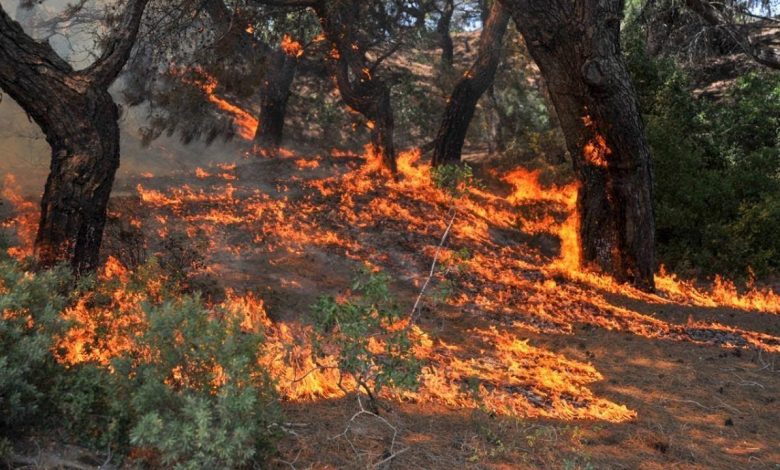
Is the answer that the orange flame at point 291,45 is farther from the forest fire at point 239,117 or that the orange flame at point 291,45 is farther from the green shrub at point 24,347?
the green shrub at point 24,347

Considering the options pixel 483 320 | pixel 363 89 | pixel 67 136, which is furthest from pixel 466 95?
pixel 67 136

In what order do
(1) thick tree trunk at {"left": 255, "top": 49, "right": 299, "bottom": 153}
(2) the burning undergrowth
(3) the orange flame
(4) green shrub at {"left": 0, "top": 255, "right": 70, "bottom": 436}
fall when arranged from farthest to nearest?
(1) thick tree trunk at {"left": 255, "top": 49, "right": 299, "bottom": 153} < (3) the orange flame < (2) the burning undergrowth < (4) green shrub at {"left": 0, "top": 255, "right": 70, "bottom": 436}

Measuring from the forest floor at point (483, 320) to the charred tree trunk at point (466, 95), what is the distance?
1.03 m

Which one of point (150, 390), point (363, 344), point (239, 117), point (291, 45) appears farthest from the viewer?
point (239, 117)

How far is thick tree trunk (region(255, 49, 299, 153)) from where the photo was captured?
16.4 meters

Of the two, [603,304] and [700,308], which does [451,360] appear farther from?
[700,308]

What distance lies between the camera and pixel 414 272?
9953 millimetres

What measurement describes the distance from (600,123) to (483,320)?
3444 mm

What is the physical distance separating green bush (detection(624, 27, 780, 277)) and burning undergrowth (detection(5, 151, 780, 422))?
93 cm

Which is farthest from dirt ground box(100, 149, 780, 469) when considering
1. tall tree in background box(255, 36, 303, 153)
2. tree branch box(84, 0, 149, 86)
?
tree branch box(84, 0, 149, 86)

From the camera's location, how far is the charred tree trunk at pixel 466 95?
47.8ft

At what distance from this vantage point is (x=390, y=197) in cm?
1255

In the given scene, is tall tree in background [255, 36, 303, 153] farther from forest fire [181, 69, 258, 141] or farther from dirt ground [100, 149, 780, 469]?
dirt ground [100, 149, 780, 469]

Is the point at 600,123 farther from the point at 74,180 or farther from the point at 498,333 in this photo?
the point at 74,180
